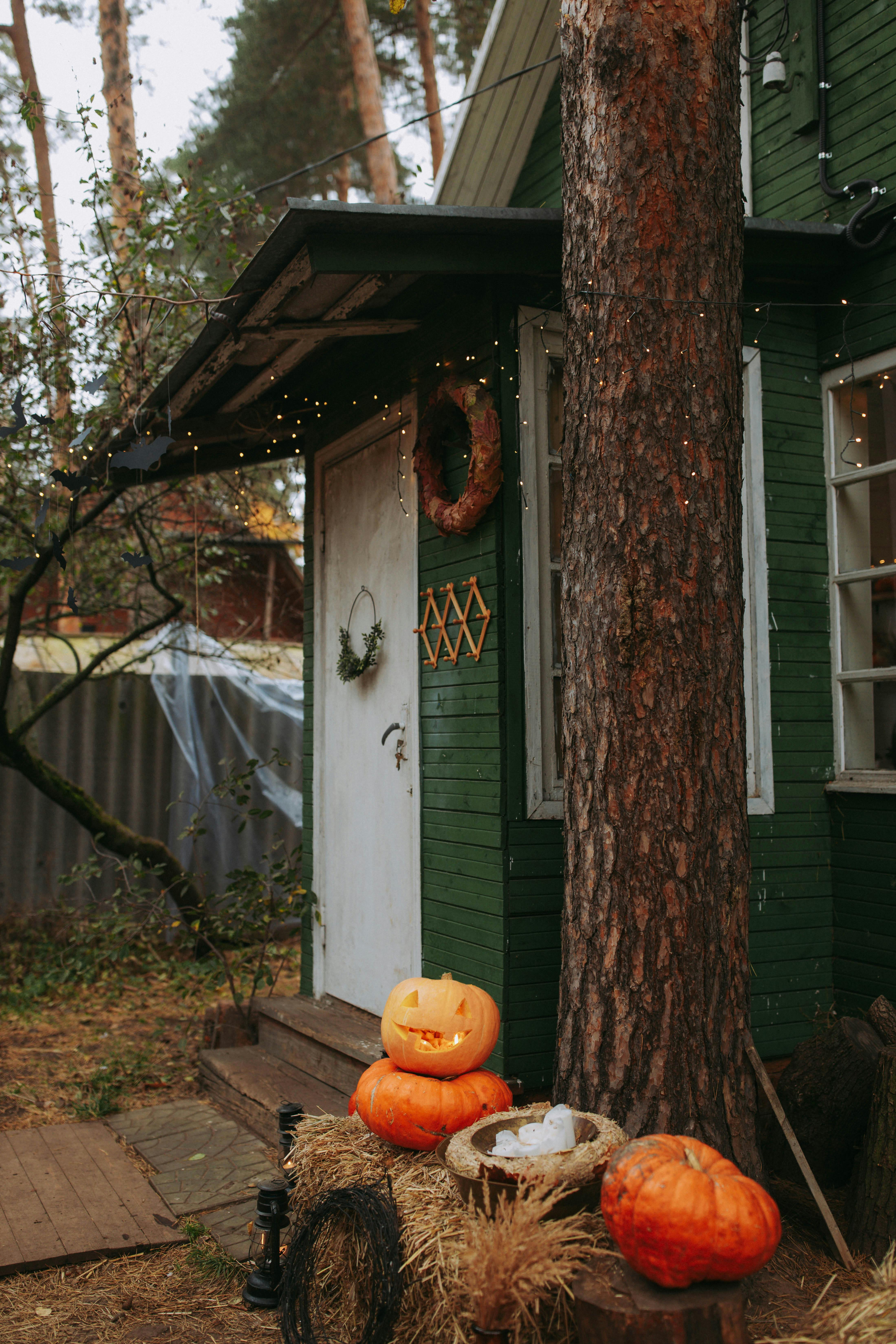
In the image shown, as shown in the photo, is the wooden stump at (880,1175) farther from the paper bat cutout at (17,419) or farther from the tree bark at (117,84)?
the tree bark at (117,84)

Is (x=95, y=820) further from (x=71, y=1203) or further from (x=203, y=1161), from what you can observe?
(x=71, y=1203)

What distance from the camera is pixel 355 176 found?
1385cm

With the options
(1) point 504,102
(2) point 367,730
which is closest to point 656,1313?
(2) point 367,730

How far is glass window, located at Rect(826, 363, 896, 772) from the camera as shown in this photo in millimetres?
4285

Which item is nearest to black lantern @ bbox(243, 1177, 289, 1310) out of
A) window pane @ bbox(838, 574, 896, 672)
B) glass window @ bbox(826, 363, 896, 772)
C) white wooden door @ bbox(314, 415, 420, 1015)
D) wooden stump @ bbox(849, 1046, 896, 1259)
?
white wooden door @ bbox(314, 415, 420, 1015)

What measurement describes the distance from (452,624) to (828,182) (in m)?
2.54

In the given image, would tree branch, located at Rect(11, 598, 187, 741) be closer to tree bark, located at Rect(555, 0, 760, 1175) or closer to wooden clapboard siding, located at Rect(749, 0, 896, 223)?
wooden clapboard siding, located at Rect(749, 0, 896, 223)

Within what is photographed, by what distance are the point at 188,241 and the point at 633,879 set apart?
5146 millimetres

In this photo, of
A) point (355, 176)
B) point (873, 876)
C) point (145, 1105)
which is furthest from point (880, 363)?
point (355, 176)

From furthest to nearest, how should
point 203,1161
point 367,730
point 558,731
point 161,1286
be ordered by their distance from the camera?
point 367,730
point 203,1161
point 558,731
point 161,1286

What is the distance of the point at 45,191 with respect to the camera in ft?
35.7

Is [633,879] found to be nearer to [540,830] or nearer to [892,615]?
[540,830]

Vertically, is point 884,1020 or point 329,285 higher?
point 329,285

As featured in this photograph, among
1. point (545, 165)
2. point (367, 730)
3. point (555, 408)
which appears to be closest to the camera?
point (555, 408)
